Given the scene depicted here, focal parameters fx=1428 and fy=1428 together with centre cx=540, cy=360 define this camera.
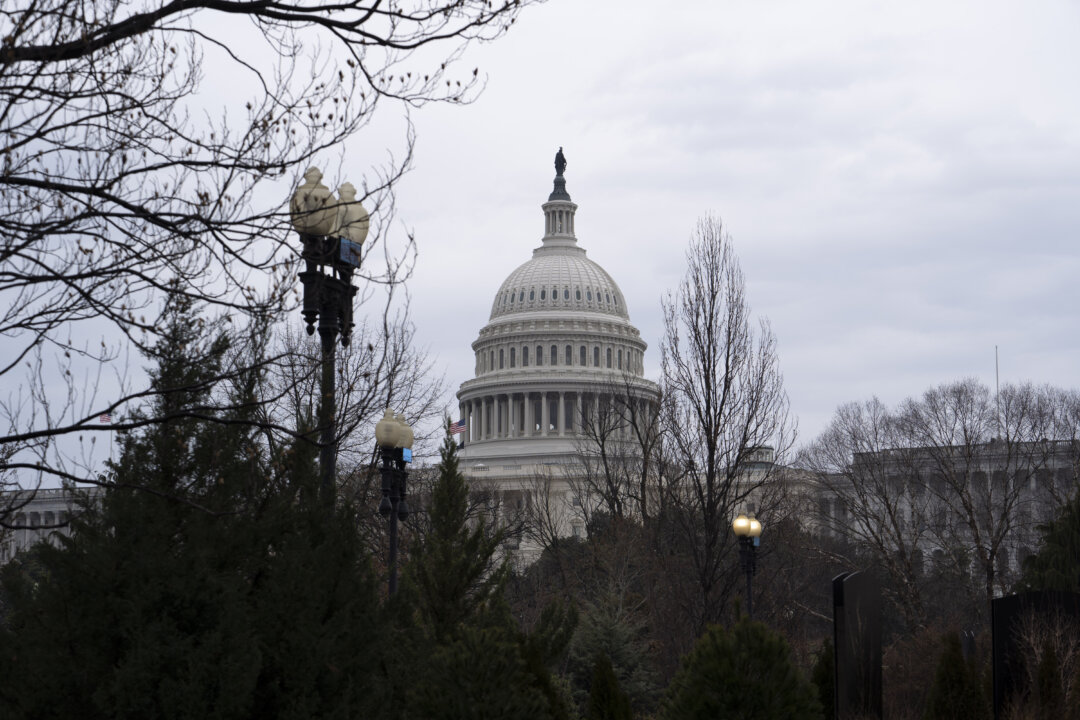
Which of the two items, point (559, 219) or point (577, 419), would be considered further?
point (559, 219)

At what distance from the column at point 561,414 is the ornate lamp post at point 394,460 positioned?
334 ft

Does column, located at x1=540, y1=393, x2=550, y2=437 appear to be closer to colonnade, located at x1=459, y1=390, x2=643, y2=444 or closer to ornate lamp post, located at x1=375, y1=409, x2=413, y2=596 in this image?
colonnade, located at x1=459, y1=390, x2=643, y2=444

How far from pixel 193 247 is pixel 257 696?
11.5 ft

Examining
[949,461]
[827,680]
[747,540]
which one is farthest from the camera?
[949,461]

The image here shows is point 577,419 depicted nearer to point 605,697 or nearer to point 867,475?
point 867,475

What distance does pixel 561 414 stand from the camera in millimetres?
123812

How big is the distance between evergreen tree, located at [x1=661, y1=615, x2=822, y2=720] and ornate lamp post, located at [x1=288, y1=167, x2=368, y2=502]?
348 centimetres

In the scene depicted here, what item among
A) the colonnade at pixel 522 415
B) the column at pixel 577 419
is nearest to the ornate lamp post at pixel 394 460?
the column at pixel 577 419

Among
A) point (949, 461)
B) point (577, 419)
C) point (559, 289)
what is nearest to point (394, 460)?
point (949, 461)

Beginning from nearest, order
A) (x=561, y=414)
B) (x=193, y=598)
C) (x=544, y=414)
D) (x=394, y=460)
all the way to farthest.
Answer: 1. (x=193, y=598)
2. (x=394, y=460)
3. (x=561, y=414)
4. (x=544, y=414)

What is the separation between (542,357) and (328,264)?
116 meters

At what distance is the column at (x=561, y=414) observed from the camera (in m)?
123

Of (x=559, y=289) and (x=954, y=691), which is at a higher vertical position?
(x=559, y=289)

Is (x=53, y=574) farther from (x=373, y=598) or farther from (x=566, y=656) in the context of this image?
(x=566, y=656)
